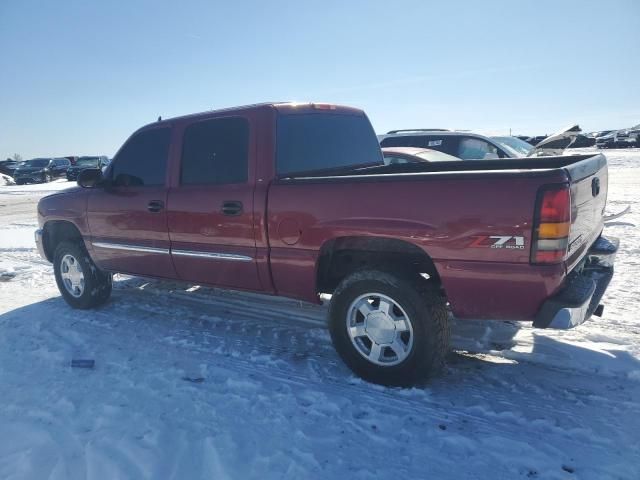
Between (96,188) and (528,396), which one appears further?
(96,188)

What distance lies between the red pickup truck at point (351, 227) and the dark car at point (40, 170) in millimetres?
30114

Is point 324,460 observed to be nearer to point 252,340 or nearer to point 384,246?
point 384,246

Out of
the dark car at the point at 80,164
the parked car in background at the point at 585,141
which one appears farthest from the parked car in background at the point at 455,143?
the dark car at the point at 80,164

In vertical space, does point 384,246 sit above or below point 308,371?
above

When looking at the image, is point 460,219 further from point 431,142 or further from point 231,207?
point 431,142

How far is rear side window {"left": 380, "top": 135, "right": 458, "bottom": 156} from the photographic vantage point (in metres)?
9.03

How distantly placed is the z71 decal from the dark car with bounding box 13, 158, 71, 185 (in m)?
33.9

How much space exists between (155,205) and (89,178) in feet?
3.02

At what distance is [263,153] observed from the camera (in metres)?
3.46

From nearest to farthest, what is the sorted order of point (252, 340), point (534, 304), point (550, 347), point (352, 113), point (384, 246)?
point (534, 304) → point (384, 246) → point (550, 347) → point (252, 340) → point (352, 113)

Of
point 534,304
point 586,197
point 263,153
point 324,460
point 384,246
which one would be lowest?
point 324,460

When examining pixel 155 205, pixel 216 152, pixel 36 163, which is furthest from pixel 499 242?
pixel 36 163

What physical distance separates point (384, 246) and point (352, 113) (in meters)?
1.82

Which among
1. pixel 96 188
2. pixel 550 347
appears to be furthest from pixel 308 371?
pixel 96 188
